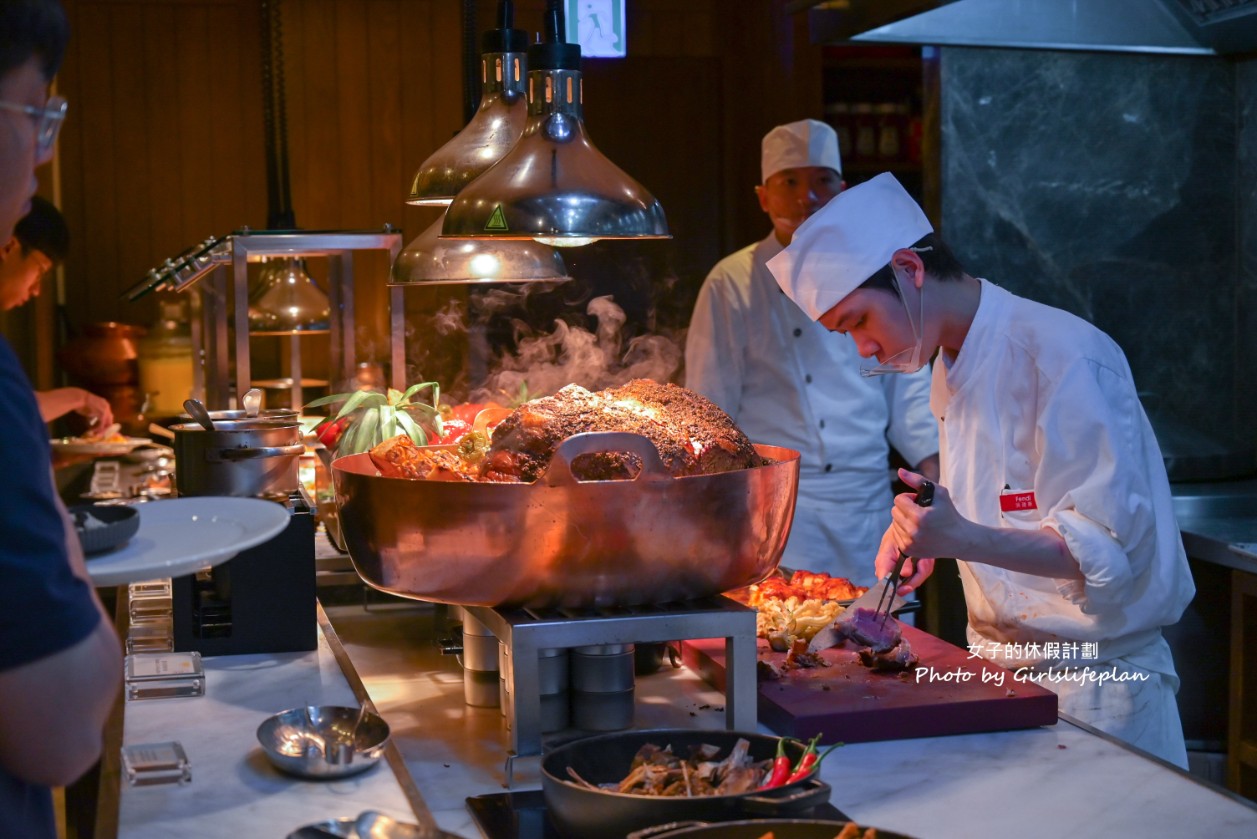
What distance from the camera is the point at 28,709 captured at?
100cm

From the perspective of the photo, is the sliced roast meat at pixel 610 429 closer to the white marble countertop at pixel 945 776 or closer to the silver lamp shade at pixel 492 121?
the white marble countertop at pixel 945 776

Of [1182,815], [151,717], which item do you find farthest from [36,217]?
[1182,815]

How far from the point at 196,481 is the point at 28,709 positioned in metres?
1.24

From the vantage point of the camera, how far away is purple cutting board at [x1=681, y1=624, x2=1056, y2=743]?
172cm

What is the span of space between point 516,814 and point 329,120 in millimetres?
5336

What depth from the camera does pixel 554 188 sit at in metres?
1.71

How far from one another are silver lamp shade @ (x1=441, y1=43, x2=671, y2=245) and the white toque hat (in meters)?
2.30

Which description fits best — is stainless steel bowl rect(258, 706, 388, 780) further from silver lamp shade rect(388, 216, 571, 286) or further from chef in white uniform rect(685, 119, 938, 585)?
chef in white uniform rect(685, 119, 938, 585)

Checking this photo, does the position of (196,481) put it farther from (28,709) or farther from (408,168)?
(408,168)

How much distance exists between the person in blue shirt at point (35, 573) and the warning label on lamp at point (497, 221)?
70cm

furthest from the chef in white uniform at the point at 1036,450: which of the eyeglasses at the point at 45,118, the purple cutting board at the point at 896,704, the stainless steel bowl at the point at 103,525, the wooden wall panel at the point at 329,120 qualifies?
the wooden wall panel at the point at 329,120

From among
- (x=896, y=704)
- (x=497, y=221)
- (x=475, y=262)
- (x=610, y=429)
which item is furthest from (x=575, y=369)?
(x=896, y=704)

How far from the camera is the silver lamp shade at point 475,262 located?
244cm

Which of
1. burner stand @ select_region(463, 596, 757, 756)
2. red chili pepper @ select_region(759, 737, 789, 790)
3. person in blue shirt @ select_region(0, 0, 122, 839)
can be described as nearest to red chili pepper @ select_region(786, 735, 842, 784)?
red chili pepper @ select_region(759, 737, 789, 790)
